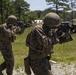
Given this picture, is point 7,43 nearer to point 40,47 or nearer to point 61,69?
point 40,47

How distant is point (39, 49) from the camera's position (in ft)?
17.7

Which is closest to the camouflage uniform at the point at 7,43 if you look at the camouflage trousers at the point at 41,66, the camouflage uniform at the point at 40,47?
the camouflage uniform at the point at 40,47

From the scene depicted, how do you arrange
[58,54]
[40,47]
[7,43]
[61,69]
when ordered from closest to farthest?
→ [40,47] < [7,43] < [61,69] < [58,54]

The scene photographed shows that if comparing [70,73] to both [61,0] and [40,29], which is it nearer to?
[40,29]

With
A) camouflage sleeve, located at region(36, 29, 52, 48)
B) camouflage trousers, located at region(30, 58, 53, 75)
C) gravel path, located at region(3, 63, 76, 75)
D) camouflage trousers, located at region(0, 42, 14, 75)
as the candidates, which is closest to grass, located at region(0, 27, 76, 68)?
gravel path, located at region(3, 63, 76, 75)

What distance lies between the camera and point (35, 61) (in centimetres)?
553

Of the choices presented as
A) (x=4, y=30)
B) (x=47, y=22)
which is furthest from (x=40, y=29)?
(x=4, y=30)

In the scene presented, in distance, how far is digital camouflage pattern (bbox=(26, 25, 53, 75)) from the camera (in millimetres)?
5192

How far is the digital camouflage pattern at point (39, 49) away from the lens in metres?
5.19

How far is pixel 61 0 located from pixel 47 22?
47188 millimetres

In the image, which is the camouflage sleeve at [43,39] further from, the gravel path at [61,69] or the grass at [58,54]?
the grass at [58,54]

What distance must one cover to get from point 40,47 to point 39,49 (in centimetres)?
6

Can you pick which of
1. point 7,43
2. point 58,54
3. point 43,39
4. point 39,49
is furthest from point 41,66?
point 58,54

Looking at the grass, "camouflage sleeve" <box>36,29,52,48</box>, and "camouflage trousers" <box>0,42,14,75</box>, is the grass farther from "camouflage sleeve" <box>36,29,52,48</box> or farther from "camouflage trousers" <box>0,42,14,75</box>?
"camouflage sleeve" <box>36,29,52,48</box>
